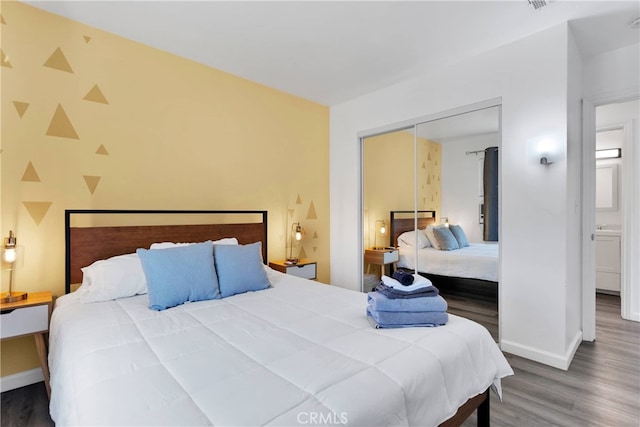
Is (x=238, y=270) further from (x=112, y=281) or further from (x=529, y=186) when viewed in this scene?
(x=529, y=186)

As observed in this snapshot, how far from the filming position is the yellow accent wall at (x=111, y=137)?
7.23ft

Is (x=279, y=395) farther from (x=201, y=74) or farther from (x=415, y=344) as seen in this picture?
(x=201, y=74)

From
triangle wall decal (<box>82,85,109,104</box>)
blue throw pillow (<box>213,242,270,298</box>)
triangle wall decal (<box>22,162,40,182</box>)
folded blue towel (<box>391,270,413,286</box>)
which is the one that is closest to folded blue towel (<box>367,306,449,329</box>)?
folded blue towel (<box>391,270,413,286</box>)

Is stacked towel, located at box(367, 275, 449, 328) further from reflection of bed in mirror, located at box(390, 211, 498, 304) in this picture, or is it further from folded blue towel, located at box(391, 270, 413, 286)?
reflection of bed in mirror, located at box(390, 211, 498, 304)

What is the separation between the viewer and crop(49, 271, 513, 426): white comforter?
945 millimetres

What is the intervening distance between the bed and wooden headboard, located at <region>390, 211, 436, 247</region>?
1.69 meters

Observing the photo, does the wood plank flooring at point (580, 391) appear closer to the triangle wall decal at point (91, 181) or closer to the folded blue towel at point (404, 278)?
the folded blue towel at point (404, 278)

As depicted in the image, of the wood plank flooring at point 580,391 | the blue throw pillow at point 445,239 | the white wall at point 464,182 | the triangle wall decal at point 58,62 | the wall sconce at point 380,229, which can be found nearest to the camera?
the wood plank flooring at point 580,391

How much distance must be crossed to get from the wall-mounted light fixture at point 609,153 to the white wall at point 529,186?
8.81ft

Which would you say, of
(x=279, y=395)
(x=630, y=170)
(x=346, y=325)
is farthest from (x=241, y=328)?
(x=630, y=170)

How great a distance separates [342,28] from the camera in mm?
2510

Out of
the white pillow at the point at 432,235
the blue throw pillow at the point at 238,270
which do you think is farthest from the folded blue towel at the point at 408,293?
the white pillow at the point at 432,235

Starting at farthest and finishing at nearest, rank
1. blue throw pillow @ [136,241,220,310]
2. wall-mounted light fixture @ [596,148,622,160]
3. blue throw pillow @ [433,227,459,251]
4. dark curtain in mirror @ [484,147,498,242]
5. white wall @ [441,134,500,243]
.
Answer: wall-mounted light fixture @ [596,148,622,160] < blue throw pillow @ [433,227,459,251] < white wall @ [441,134,500,243] < dark curtain in mirror @ [484,147,498,242] < blue throw pillow @ [136,241,220,310]

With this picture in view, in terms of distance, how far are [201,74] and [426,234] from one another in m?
2.83
